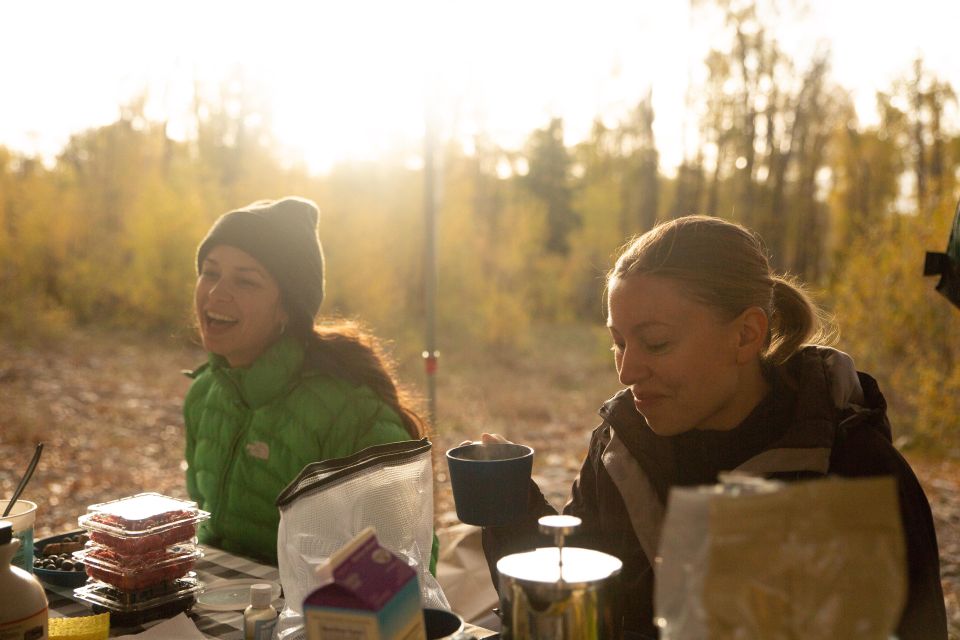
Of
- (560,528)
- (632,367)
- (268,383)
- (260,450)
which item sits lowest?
(260,450)

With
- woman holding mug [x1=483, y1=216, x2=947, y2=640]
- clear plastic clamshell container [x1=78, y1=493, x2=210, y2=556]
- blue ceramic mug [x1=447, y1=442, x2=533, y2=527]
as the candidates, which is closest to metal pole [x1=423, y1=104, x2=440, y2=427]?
woman holding mug [x1=483, y1=216, x2=947, y2=640]

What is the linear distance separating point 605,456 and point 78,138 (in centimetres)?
1630

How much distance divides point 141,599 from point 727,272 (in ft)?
4.76

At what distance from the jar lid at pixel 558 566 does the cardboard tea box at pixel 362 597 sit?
149 mm

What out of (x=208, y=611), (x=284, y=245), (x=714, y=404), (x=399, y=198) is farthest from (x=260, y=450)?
(x=399, y=198)

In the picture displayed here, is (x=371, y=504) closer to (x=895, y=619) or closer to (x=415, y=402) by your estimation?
(x=895, y=619)

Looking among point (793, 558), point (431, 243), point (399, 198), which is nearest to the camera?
point (793, 558)

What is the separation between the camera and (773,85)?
18.5m

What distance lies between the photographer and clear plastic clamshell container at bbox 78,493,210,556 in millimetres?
1768

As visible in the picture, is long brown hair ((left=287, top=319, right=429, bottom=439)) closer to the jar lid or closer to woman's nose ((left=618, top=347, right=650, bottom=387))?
woman's nose ((left=618, top=347, right=650, bottom=387))

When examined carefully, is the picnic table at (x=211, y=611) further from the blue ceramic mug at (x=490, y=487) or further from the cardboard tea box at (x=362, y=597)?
the cardboard tea box at (x=362, y=597)

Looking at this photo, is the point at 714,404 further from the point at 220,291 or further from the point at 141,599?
the point at 220,291

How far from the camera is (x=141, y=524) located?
1.77 metres

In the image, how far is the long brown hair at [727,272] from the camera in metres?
1.79
